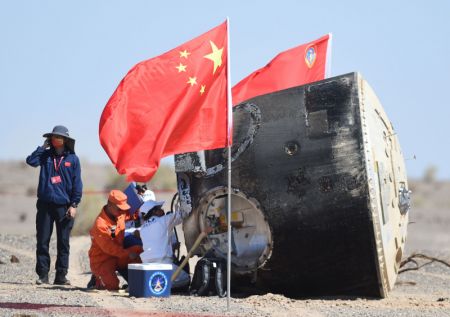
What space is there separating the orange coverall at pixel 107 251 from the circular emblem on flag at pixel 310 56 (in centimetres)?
386

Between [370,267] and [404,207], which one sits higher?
[404,207]

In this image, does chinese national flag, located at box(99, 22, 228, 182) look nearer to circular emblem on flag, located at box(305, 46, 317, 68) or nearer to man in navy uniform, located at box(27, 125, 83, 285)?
man in navy uniform, located at box(27, 125, 83, 285)

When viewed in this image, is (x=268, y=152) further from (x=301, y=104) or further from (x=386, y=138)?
(x=386, y=138)

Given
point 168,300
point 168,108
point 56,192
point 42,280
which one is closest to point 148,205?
point 56,192

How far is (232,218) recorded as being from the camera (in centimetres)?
1200

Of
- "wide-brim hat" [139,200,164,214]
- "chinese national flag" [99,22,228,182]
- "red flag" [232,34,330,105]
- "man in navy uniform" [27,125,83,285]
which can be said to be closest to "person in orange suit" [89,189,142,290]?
"wide-brim hat" [139,200,164,214]

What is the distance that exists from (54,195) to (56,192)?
51 millimetres

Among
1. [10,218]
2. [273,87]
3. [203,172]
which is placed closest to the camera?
[203,172]

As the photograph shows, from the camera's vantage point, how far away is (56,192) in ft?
42.0

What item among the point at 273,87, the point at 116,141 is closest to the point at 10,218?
the point at 273,87

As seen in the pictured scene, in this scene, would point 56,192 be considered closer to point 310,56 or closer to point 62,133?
point 62,133

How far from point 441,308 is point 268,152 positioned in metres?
2.49

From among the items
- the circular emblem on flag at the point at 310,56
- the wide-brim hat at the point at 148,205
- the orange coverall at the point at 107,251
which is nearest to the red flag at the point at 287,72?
the circular emblem on flag at the point at 310,56

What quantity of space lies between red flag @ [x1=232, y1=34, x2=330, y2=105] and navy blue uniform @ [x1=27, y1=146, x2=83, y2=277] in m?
2.48
